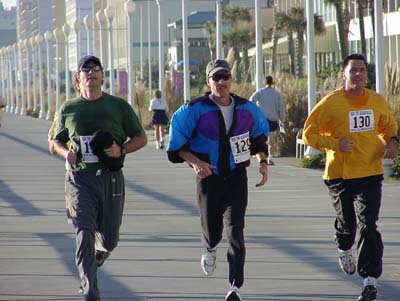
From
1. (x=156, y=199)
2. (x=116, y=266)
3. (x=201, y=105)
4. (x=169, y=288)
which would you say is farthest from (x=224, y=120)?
(x=156, y=199)

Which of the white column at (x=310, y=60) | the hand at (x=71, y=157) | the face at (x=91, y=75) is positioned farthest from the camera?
the white column at (x=310, y=60)

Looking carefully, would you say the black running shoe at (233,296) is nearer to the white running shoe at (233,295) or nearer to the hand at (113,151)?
the white running shoe at (233,295)

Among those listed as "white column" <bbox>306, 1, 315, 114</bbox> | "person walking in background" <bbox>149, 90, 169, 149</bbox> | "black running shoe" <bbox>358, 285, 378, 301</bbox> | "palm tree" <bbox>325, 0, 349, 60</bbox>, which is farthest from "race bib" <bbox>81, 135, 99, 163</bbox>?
"palm tree" <bbox>325, 0, 349, 60</bbox>

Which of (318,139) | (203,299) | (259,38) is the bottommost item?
(203,299)

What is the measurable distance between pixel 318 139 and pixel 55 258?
334 cm

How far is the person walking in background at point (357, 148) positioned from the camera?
9.89 m

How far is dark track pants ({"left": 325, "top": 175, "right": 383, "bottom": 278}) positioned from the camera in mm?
9820

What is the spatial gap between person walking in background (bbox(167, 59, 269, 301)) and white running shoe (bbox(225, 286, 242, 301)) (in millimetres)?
296

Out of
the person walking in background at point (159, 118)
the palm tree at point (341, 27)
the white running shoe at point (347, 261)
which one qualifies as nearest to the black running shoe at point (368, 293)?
the white running shoe at point (347, 261)

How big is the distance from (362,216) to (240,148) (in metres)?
1.05

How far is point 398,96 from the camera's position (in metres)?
26.8

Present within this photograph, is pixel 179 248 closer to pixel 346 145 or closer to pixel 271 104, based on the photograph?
pixel 346 145

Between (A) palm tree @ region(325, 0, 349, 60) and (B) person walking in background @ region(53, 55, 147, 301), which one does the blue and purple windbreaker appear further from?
(A) palm tree @ region(325, 0, 349, 60)

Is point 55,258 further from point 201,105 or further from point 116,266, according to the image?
point 201,105
